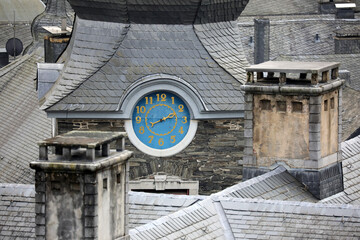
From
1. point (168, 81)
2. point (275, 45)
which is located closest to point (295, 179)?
point (168, 81)

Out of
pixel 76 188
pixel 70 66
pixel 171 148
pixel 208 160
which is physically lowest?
pixel 208 160

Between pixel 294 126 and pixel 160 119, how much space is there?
443cm

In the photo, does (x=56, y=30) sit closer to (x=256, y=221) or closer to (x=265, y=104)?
(x=265, y=104)

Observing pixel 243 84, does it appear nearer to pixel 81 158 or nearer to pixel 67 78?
pixel 67 78

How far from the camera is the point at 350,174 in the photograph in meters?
56.0

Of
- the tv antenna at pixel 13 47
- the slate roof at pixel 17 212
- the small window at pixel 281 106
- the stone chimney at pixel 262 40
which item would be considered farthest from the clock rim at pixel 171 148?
the tv antenna at pixel 13 47

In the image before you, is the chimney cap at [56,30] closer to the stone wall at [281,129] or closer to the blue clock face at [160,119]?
the blue clock face at [160,119]

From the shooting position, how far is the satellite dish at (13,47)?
3898 inches

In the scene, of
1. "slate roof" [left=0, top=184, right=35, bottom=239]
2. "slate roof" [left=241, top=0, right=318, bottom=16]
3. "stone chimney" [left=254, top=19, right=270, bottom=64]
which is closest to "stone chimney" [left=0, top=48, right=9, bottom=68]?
"stone chimney" [left=254, top=19, right=270, bottom=64]

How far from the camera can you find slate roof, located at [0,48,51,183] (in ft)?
219

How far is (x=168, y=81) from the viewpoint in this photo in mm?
57812

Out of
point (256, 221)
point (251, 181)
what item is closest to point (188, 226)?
point (256, 221)

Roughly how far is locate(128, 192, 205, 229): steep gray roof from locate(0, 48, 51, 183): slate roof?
14.2 m

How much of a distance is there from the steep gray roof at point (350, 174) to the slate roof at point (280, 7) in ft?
182
